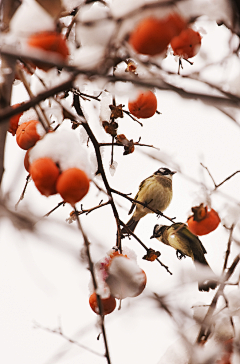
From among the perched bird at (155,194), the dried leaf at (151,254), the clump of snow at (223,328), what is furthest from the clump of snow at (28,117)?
the perched bird at (155,194)

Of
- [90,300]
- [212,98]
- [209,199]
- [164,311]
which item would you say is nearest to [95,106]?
[209,199]

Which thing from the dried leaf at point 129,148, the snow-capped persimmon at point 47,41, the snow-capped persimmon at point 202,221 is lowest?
the snow-capped persimmon at point 202,221

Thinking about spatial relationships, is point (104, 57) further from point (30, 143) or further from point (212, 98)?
point (30, 143)

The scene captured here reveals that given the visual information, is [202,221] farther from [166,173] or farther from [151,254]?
[166,173]

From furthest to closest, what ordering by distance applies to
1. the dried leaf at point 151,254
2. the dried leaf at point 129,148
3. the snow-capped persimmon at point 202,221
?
1. the dried leaf at point 129,148
2. the dried leaf at point 151,254
3. the snow-capped persimmon at point 202,221

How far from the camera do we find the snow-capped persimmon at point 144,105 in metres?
1.42

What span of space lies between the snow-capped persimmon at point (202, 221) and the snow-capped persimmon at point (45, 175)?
0.64 m

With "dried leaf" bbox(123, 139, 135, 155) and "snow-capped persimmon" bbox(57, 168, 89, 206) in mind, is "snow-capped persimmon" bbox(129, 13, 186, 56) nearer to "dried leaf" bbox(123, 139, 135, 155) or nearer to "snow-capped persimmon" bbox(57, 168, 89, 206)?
"snow-capped persimmon" bbox(57, 168, 89, 206)

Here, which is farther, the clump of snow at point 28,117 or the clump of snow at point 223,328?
the clump of snow at point 223,328

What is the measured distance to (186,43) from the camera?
117cm

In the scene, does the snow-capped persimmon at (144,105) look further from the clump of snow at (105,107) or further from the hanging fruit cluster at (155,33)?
the hanging fruit cluster at (155,33)

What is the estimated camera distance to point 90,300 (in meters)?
1.33

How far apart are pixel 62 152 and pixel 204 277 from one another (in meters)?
0.49

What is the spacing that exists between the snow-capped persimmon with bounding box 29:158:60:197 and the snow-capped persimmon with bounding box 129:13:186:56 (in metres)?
0.35
